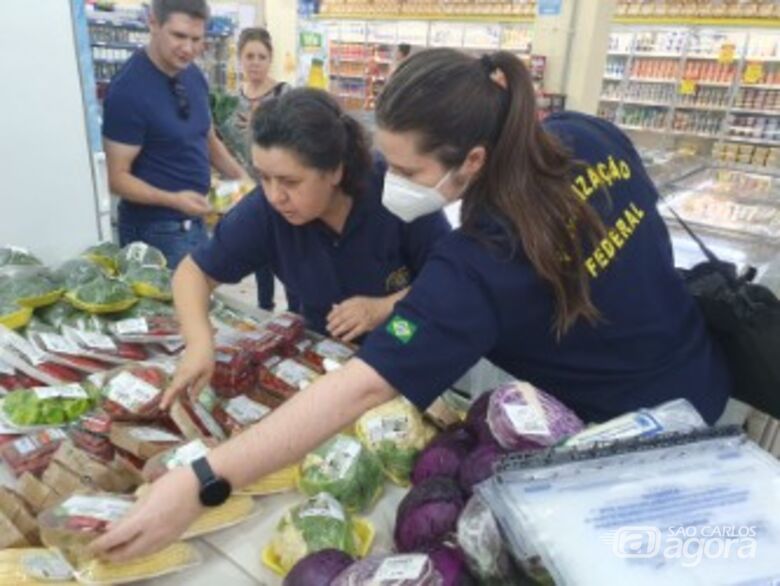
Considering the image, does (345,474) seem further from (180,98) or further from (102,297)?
(180,98)

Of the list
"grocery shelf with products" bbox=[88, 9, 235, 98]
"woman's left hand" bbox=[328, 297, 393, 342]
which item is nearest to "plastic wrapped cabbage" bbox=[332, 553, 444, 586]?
"woman's left hand" bbox=[328, 297, 393, 342]

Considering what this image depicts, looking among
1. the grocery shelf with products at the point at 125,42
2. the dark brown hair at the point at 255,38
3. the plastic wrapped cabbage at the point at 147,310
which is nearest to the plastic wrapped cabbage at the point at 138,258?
the plastic wrapped cabbage at the point at 147,310

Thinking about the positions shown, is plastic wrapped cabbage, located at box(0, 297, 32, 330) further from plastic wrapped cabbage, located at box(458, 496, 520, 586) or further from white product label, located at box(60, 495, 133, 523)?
plastic wrapped cabbage, located at box(458, 496, 520, 586)

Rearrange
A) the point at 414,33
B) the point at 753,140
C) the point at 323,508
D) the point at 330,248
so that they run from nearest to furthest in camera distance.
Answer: the point at 323,508, the point at 330,248, the point at 753,140, the point at 414,33

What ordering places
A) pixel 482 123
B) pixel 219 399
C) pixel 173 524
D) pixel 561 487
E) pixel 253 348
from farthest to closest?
pixel 253 348 → pixel 219 399 → pixel 482 123 → pixel 173 524 → pixel 561 487

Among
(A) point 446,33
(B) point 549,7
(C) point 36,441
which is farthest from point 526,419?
(A) point 446,33

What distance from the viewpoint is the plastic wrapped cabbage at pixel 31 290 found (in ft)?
6.07

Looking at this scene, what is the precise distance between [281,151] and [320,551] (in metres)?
0.91

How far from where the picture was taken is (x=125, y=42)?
6.43 meters

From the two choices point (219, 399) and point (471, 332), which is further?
point (219, 399)

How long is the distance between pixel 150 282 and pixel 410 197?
1.15 metres

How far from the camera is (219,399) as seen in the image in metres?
1.50

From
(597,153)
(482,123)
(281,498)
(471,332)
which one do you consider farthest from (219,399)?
(597,153)

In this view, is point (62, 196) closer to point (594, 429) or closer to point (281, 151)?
point (281, 151)
